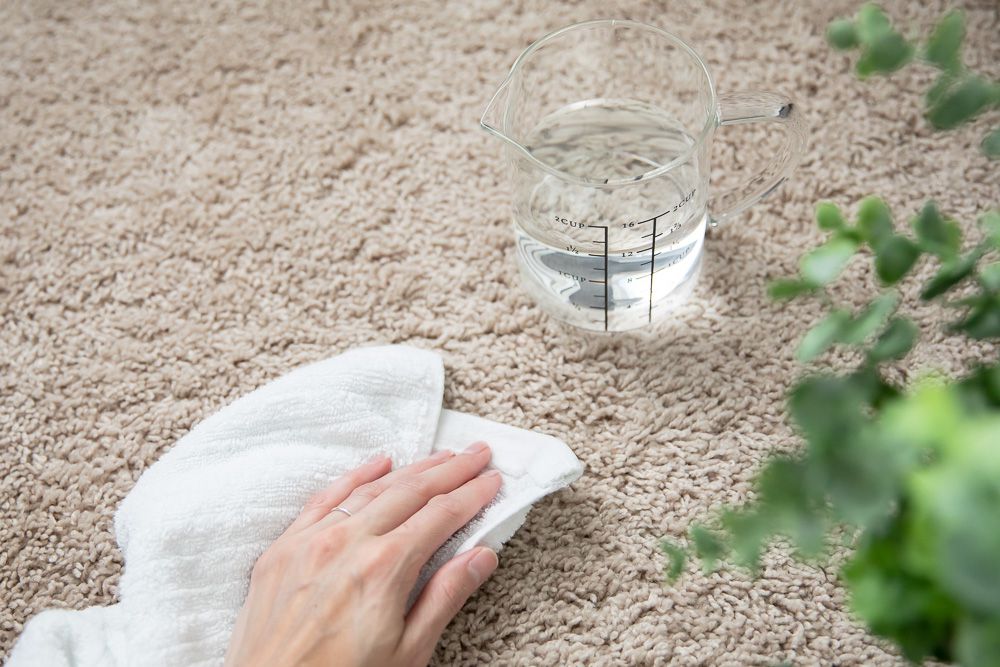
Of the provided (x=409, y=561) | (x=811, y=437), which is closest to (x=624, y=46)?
(x=409, y=561)

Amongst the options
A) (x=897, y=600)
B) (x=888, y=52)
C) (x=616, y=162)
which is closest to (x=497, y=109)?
(x=616, y=162)

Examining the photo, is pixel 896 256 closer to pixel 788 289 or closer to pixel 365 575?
pixel 788 289

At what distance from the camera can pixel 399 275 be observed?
864 millimetres

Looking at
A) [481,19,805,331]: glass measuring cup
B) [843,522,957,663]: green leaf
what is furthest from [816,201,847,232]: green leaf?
[481,19,805,331]: glass measuring cup

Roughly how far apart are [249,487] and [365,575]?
0.43 ft

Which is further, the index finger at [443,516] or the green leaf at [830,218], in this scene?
the index finger at [443,516]

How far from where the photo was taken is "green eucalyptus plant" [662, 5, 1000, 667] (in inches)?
9.6

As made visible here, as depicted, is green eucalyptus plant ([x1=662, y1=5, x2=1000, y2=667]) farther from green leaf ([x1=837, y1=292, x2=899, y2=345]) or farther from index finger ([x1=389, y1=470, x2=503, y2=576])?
index finger ([x1=389, y1=470, x2=503, y2=576])

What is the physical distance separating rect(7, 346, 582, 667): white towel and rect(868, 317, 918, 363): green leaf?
1.31 ft

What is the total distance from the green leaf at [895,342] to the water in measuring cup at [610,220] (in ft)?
1.18

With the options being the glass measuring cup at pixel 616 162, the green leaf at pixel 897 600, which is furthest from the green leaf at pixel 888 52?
the glass measuring cup at pixel 616 162

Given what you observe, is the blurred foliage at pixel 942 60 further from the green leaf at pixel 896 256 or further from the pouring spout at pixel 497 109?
the pouring spout at pixel 497 109

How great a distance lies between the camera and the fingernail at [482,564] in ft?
2.25

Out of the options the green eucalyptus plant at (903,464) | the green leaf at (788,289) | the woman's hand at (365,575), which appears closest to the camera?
the green eucalyptus plant at (903,464)
